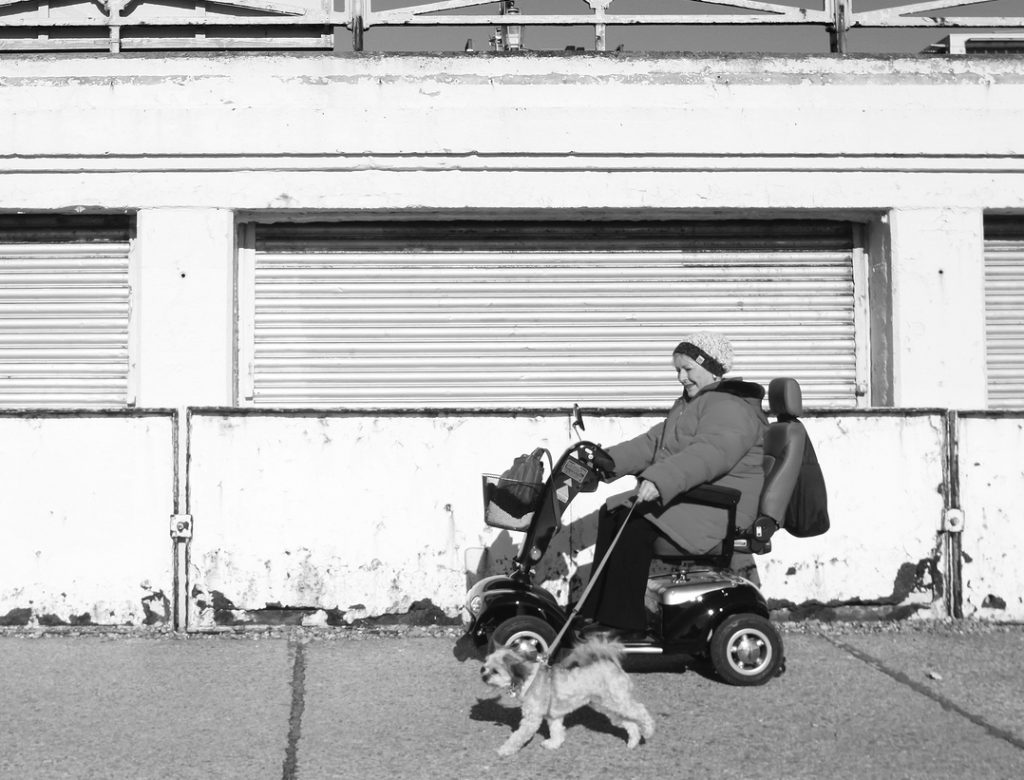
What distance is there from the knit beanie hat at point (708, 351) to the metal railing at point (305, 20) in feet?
14.5

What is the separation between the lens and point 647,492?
5727 millimetres

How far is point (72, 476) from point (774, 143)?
5.66 meters

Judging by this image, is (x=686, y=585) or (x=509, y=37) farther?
(x=509, y=37)

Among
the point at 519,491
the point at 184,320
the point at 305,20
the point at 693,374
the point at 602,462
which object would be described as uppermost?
the point at 305,20

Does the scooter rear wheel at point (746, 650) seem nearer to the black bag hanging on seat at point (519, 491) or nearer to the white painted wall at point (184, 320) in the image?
the black bag hanging on seat at point (519, 491)

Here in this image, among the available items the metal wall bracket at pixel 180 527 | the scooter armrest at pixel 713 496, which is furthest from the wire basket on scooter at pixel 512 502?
the metal wall bracket at pixel 180 527

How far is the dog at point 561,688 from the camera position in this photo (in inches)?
193

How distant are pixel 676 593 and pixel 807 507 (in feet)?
2.97

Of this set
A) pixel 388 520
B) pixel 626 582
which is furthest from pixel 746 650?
pixel 388 520

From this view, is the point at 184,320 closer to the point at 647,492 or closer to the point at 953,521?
the point at 647,492

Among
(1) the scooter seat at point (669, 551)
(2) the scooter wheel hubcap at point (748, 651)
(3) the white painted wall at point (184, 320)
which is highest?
(3) the white painted wall at point (184, 320)

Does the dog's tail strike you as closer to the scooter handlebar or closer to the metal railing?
the scooter handlebar

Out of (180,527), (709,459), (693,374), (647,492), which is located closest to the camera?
(647,492)

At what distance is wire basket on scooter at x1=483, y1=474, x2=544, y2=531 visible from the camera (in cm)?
620
